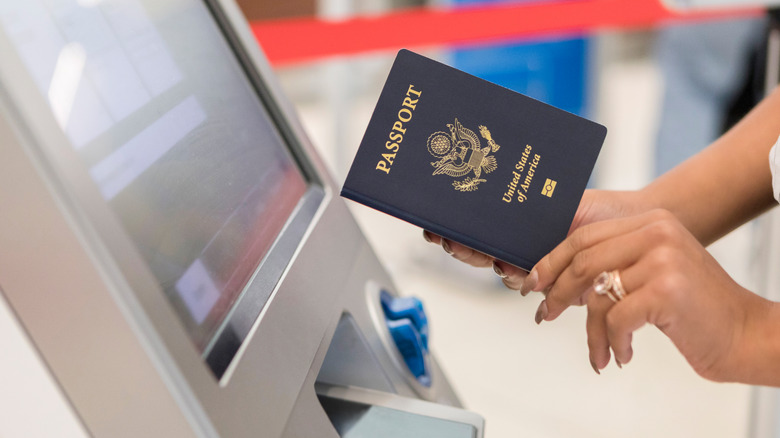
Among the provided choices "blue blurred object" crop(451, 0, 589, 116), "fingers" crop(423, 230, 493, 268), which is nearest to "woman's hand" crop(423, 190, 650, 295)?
"fingers" crop(423, 230, 493, 268)

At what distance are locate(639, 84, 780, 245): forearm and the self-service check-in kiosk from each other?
1.14ft

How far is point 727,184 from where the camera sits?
89 centimetres

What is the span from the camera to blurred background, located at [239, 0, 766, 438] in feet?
5.61

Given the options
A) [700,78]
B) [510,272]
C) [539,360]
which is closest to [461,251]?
[510,272]

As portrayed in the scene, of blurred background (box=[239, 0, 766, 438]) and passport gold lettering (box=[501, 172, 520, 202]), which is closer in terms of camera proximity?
passport gold lettering (box=[501, 172, 520, 202])

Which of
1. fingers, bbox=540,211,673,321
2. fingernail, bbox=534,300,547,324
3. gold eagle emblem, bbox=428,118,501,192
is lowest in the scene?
fingernail, bbox=534,300,547,324

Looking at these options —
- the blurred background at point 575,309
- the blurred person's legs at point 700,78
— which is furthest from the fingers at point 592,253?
the blurred person's legs at point 700,78

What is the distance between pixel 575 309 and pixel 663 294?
76.4 inches

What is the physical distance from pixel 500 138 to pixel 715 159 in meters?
0.37

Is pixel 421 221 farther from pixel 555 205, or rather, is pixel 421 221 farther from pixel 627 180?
pixel 627 180

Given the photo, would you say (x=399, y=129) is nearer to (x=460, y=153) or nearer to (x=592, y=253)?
(x=460, y=153)

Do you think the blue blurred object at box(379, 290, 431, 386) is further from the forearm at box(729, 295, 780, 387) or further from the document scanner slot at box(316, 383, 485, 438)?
the forearm at box(729, 295, 780, 387)

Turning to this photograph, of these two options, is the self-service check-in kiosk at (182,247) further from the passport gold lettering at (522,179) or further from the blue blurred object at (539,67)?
the blue blurred object at (539,67)

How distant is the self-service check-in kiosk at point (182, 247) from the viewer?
433 millimetres
